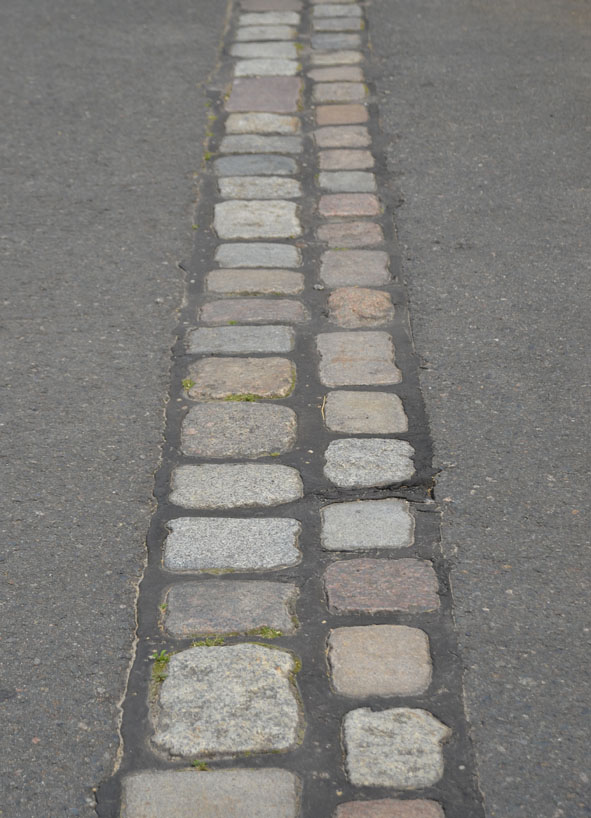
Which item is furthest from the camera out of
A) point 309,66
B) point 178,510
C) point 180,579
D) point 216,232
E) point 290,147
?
point 309,66

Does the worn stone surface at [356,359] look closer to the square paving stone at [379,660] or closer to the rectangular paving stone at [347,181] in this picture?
the square paving stone at [379,660]

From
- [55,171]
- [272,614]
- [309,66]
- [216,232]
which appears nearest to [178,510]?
[272,614]

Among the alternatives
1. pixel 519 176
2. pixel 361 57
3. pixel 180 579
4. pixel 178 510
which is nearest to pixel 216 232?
pixel 519 176

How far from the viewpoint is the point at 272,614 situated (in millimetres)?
2562

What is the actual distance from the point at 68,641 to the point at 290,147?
351 cm

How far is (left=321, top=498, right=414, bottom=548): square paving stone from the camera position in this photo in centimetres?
279

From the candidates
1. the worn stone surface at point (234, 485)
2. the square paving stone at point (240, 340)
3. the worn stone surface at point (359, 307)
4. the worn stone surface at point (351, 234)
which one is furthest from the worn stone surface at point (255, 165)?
the worn stone surface at point (234, 485)

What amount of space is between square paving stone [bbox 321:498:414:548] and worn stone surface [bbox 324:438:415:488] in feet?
0.34

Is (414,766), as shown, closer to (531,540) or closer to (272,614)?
(272,614)

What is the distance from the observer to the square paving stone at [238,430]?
10.4 ft

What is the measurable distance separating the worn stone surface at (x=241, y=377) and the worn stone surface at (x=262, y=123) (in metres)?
2.31

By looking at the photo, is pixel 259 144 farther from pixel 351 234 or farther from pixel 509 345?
pixel 509 345

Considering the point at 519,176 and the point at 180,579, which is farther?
the point at 519,176

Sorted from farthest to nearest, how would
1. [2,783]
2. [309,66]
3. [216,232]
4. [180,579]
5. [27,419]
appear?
[309,66] → [216,232] → [27,419] → [180,579] → [2,783]
